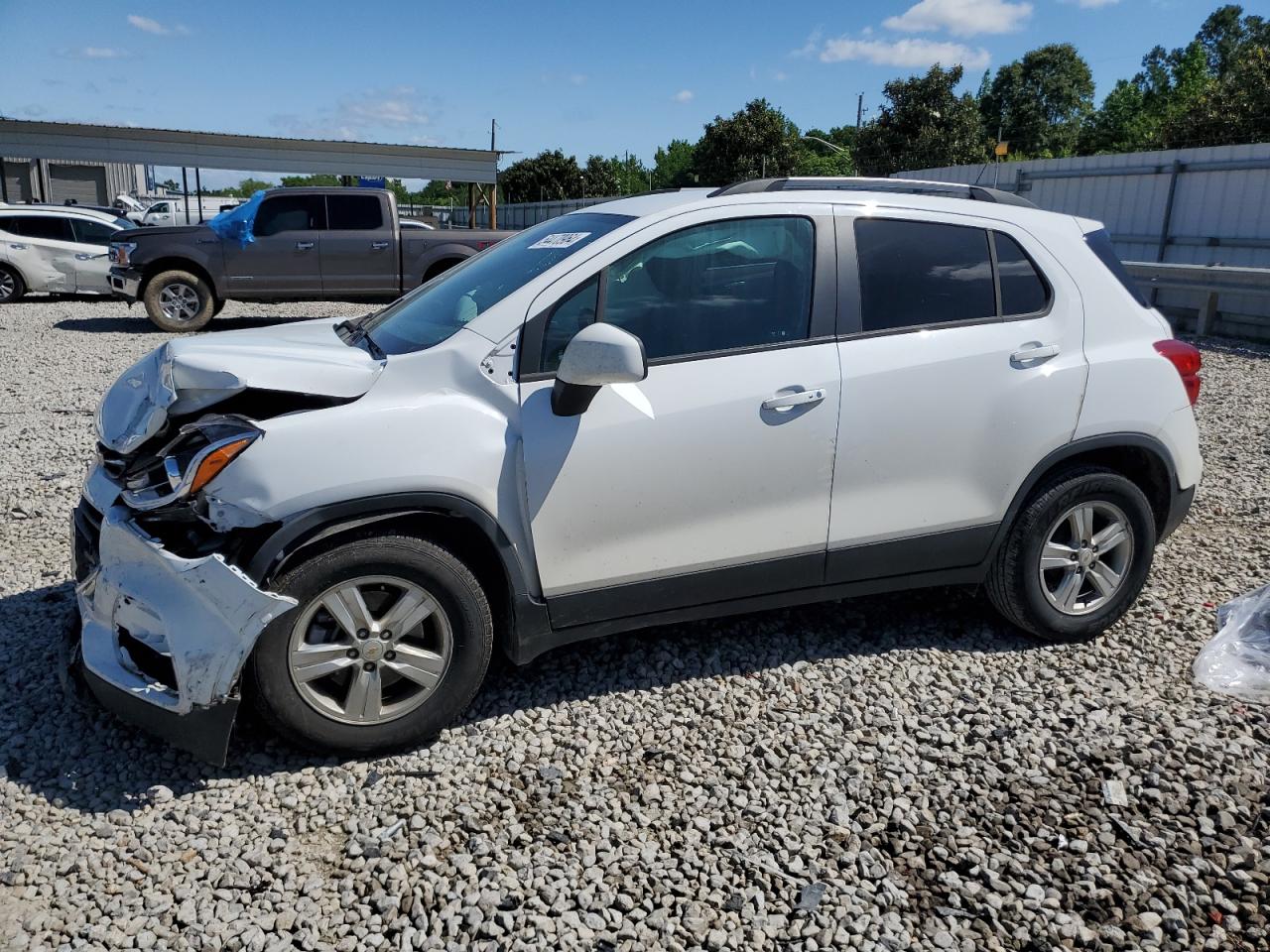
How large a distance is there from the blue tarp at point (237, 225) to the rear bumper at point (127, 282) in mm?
1231

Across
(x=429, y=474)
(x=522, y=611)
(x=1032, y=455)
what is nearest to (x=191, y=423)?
(x=429, y=474)

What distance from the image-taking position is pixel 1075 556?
4074 mm

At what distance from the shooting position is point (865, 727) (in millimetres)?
3520

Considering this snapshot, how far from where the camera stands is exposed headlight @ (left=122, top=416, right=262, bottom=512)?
297 cm

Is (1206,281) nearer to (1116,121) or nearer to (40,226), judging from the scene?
(40,226)

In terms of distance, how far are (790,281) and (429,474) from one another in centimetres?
153

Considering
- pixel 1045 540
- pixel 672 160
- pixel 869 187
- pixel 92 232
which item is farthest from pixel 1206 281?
pixel 672 160

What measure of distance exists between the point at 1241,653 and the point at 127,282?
14.0m

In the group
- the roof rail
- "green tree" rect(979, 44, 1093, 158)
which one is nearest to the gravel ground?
the roof rail

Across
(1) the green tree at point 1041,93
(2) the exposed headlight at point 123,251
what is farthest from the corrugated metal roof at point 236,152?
(1) the green tree at point 1041,93

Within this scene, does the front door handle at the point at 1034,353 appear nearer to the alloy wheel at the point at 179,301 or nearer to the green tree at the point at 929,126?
the alloy wheel at the point at 179,301

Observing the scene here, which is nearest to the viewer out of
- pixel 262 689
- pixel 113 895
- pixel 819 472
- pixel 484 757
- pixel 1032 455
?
pixel 113 895

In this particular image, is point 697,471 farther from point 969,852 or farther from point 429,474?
point 969,852

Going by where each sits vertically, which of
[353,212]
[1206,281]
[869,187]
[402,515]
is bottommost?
[402,515]
